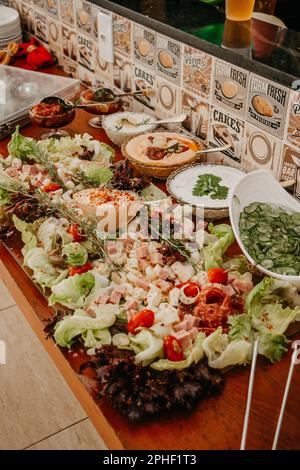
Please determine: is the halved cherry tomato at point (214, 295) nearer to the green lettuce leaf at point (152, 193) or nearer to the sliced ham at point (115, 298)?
the sliced ham at point (115, 298)

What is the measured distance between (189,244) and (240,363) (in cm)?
43

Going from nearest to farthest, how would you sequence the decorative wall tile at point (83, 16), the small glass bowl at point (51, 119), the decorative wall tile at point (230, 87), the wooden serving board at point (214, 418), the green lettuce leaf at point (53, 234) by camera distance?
the wooden serving board at point (214, 418)
the green lettuce leaf at point (53, 234)
the decorative wall tile at point (230, 87)
the small glass bowl at point (51, 119)
the decorative wall tile at point (83, 16)

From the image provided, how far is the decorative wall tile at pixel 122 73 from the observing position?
2.39m

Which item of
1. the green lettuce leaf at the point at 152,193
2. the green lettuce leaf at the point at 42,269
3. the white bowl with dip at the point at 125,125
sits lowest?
the green lettuce leaf at the point at 152,193

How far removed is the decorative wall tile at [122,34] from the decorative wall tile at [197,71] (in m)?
0.40

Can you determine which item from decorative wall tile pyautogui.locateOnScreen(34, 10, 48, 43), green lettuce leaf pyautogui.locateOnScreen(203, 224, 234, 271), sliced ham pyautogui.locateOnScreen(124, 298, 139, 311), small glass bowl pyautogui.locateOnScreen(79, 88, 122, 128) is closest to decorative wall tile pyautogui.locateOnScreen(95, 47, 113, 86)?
small glass bowl pyautogui.locateOnScreen(79, 88, 122, 128)

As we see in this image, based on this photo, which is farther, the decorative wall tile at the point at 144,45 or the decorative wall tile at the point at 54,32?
the decorative wall tile at the point at 54,32

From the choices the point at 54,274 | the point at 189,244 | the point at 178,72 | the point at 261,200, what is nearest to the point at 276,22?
the point at 178,72

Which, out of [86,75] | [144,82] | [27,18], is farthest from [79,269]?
[27,18]

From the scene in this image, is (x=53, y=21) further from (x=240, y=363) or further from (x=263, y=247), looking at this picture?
(x=240, y=363)

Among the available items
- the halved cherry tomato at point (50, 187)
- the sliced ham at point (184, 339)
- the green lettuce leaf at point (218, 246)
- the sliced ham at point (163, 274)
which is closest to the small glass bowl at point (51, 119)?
the halved cherry tomato at point (50, 187)

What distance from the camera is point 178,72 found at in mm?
2072

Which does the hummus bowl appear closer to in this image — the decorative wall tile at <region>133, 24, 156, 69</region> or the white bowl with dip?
the white bowl with dip

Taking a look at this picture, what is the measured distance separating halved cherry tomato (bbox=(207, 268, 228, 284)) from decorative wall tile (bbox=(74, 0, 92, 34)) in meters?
1.64
